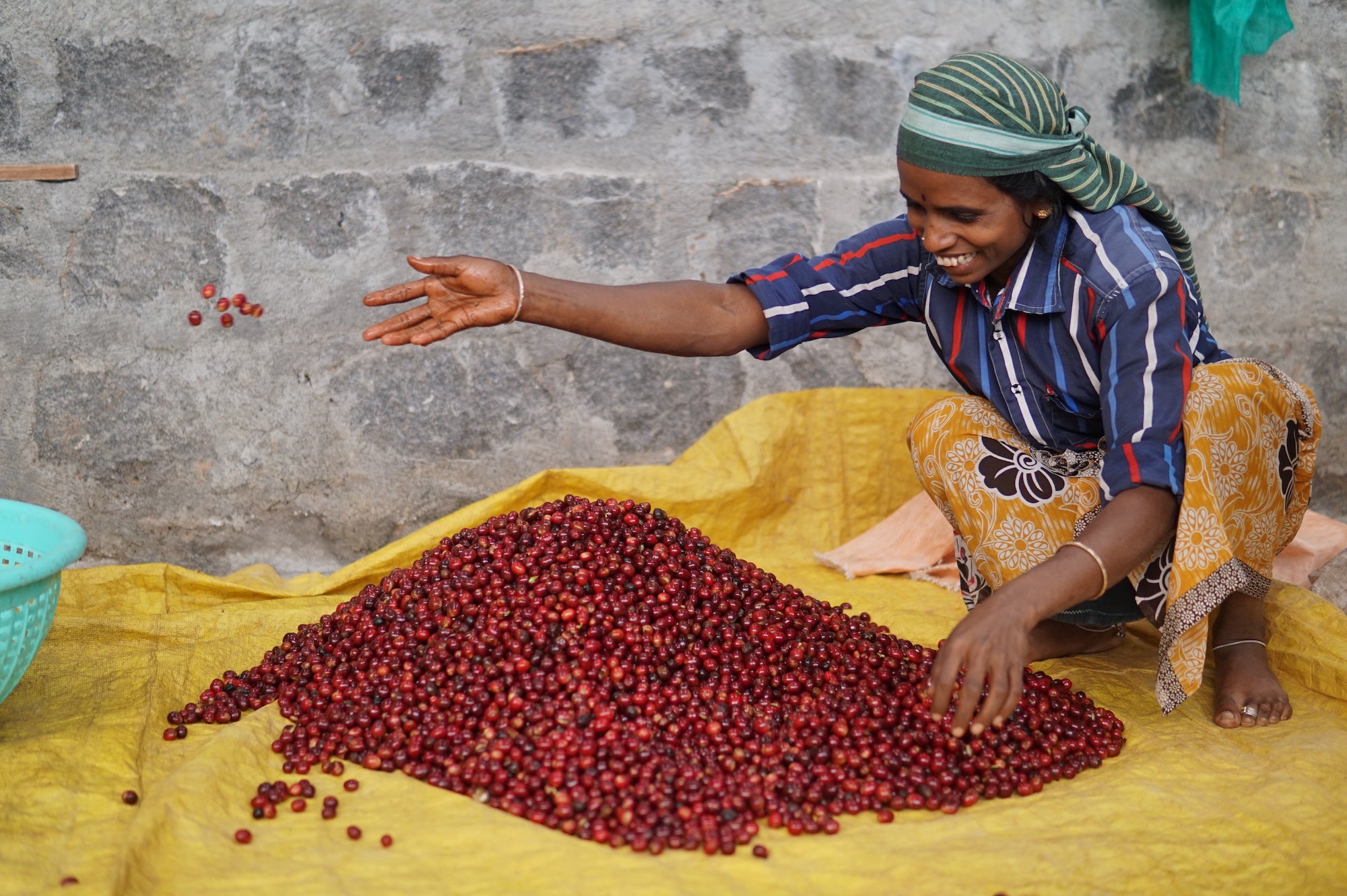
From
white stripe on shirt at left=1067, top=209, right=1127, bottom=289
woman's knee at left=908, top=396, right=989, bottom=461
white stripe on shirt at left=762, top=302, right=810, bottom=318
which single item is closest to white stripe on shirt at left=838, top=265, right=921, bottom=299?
white stripe on shirt at left=762, top=302, right=810, bottom=318

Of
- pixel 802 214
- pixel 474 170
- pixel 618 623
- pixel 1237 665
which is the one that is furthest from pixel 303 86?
pixel 1237 665

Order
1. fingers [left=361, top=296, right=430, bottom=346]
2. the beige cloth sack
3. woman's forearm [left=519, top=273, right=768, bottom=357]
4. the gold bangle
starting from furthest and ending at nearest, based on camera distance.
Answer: the beige cloth sack → woman's forearm [left=519, top=273, right=768, bottom=357] → fingers [left=361, top=296, right=430, bottom=346] → the gold bangle

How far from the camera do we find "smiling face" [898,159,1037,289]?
91.4 inches

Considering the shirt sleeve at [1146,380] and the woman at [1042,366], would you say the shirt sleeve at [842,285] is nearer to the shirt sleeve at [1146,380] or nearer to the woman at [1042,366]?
the woman at [1042,366]

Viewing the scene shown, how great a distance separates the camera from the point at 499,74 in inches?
140

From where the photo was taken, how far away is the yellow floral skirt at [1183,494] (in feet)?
7.47

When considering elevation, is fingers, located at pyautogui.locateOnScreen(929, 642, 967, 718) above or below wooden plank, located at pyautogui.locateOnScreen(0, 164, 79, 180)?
below

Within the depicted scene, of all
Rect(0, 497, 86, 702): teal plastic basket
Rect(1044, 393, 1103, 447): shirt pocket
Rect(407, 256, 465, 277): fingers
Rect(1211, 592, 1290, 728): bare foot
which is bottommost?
Rect(1211, 592, 1290, 728): bare foot

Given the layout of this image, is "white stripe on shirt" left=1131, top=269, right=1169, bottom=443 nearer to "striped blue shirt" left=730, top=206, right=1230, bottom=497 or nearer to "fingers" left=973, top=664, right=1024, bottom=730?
"striped blue shirt" left=730, top=206, right=1230, bottom=497

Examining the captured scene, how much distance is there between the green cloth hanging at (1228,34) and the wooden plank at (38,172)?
3768mm

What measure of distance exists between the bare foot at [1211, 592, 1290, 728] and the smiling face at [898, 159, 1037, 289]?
106 centimetres

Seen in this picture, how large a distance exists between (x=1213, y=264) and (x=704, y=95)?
201cm

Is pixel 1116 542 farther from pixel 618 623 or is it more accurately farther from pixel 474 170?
pixel 474 170

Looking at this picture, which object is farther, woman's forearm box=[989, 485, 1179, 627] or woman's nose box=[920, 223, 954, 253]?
woman's nose box=[920, 223, 954, 253]
